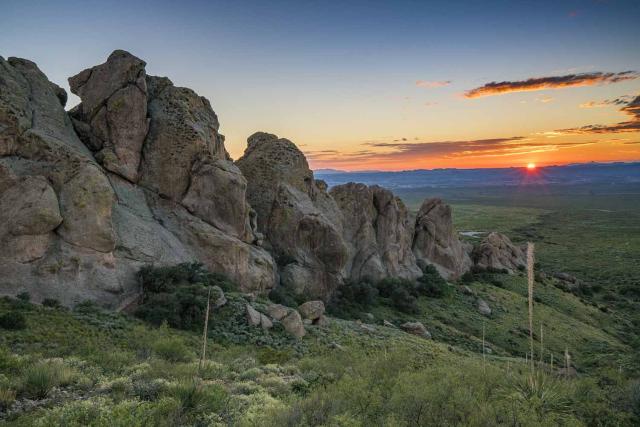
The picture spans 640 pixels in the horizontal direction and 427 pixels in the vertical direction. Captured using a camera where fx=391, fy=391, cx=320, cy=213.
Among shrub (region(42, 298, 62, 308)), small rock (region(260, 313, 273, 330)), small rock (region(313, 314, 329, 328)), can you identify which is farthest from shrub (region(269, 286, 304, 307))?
shrub (region(42, 298, 62, 308))

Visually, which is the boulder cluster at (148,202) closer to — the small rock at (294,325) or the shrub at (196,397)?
the small rock at (294,325)

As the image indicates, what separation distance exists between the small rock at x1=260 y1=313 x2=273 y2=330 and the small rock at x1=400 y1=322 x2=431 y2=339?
1607 cm

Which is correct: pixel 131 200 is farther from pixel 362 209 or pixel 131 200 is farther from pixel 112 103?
pixel 362 209

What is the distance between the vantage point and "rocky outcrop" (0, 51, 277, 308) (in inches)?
837

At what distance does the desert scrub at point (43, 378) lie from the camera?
10.8 metres

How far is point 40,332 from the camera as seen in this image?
16547mm

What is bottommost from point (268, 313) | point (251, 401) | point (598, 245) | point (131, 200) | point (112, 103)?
point (598, 245)

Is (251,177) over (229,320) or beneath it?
over

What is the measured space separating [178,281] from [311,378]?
1374 centimetres

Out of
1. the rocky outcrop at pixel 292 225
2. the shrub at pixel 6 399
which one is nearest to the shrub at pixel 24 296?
the shrub at pixel 6 399

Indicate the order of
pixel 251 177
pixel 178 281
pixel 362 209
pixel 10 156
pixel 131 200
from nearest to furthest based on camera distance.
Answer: pixel 10 156
pixel 178 281
pixel 131 200
pixel 251 177
pixel 362 209

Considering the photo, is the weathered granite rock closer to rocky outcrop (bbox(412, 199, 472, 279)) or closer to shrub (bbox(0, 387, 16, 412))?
shrub (bbox(0, 387, 16, 412))

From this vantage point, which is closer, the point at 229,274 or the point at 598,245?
the point at 229,274

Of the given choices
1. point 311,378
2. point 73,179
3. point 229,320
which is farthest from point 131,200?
point 311,378
